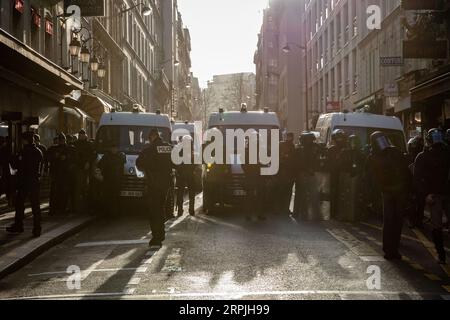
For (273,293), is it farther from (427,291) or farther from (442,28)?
(442,28)

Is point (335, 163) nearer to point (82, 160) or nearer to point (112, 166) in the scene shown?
point (112, 166)

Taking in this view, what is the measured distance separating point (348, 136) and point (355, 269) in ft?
24.8

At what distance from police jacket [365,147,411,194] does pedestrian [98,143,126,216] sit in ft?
23.2

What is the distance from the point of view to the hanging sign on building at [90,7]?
25.9 meters

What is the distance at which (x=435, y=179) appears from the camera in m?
9.70

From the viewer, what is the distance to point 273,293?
24.1 ft

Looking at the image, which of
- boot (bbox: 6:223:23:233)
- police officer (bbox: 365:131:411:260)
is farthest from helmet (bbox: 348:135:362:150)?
boot (bbox: 6:223:23:233)

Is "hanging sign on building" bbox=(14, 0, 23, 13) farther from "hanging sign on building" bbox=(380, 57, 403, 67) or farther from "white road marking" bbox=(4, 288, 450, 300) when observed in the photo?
"white road marking" bbox=(4, 288, 450, 300)

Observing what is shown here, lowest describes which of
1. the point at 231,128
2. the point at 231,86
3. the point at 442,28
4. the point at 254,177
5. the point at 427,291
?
the point at 427,291

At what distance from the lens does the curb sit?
30.5 feet

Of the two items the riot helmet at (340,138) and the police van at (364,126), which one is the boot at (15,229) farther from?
the police van at (364,126)

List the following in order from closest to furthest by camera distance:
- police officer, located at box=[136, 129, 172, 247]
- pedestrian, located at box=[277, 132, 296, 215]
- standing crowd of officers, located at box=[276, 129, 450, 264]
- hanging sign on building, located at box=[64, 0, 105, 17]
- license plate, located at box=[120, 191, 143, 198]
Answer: standing crowd of officers, located at box=[276, 129, 450, 264]
police officer, located at box=[136, 129, 172, 247]
pedestrian, located at box=[277, 132, 296, 215]
license plate, located at box=[120, 191, 143, 198]
hanging sign on building, located at box=[64, 0, 105, 17]

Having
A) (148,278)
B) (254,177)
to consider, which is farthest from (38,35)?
(148,278)

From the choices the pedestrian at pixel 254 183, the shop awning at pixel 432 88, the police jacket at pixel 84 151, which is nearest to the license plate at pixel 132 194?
the police jacket at pixel 84 151
